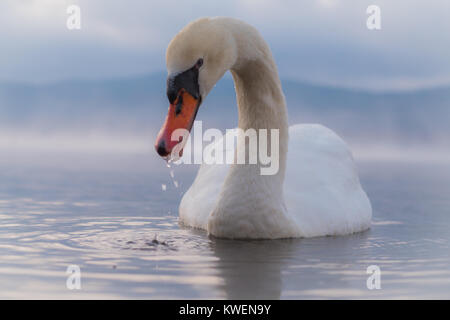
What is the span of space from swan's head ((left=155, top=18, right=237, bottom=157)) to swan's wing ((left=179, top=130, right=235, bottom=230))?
1.67 m

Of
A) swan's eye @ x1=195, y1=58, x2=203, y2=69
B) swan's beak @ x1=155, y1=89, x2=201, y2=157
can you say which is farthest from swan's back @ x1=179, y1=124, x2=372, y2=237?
swan's eye @ x1=195, y1=58, x2=203, y2=69

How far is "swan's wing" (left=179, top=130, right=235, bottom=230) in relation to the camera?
740cm

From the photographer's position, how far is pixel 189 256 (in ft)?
19.7

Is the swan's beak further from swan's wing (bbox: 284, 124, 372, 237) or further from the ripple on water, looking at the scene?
swan's wing (bbox: 284, 124, 372, 237)

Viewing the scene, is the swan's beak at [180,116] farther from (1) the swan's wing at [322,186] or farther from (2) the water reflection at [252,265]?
(1) the swan's wing at [322,186]

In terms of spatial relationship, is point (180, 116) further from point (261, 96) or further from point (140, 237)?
point (140, 237)

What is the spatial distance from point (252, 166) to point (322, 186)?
104cm

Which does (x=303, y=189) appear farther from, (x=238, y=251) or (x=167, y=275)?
(x=167, y=275)

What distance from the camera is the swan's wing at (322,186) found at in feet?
23.3

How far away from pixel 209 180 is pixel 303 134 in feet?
4.08

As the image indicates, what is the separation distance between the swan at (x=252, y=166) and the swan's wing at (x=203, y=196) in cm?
1

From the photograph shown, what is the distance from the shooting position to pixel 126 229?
743 centimetres

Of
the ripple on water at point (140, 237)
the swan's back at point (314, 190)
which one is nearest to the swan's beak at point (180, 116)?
the ripple on water at point (140, 237)

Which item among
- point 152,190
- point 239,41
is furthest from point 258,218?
point 152,190
